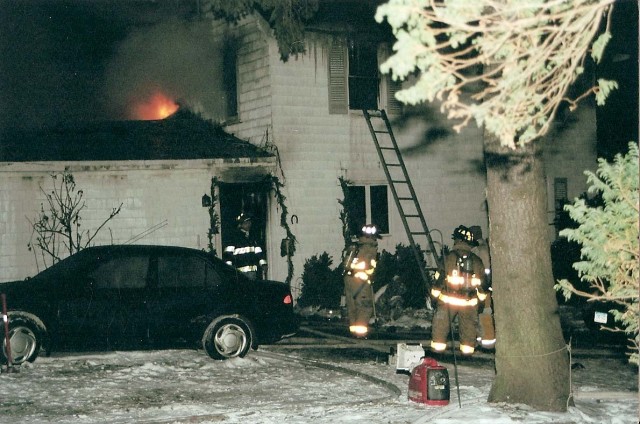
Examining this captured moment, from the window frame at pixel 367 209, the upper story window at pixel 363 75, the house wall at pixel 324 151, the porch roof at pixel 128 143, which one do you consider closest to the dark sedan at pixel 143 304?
the porch roof at pixel 128 143

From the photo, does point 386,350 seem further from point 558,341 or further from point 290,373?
point 558,341

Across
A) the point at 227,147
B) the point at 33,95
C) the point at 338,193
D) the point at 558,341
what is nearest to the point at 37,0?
the point at 33,95

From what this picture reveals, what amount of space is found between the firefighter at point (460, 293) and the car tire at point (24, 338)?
4862mm

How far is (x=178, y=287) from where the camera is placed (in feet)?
35.4

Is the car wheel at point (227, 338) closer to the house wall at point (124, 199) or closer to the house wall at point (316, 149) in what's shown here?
the house wall at point (124, 199)

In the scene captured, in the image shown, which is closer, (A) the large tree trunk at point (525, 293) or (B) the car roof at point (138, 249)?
(A) the large tree trunk at point (525, 293)

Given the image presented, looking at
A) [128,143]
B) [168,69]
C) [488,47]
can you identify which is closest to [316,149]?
[128,143]

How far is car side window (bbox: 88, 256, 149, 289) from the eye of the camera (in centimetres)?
1059

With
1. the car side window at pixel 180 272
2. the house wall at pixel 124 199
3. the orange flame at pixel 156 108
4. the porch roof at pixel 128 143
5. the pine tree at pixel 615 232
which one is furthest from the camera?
the orange flame at pixel 156 108

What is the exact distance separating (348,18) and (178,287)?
8998 millimetres

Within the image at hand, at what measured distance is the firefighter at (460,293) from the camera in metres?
10.3

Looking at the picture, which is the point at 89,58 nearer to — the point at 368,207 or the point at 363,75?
the point at 363,75

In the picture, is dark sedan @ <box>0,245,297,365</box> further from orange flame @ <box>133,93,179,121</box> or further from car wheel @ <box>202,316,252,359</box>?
orange flame @ <box>133,93,179,121</box>

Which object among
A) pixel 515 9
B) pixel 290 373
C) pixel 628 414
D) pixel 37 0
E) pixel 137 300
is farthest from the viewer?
pixel 37 0
